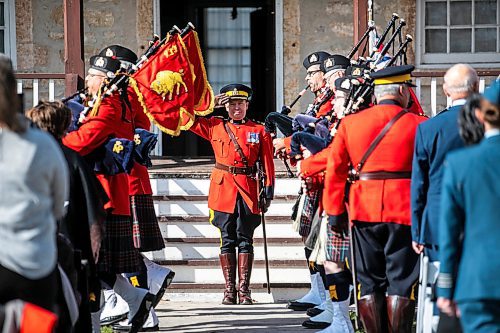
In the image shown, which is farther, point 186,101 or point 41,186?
point 186,101

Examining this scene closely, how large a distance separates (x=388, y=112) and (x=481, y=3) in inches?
296

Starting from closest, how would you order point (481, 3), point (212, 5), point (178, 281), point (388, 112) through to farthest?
1. point (388, 112)
2. point (178, 281)
3. point (481, 3)
4. point (212, 5)

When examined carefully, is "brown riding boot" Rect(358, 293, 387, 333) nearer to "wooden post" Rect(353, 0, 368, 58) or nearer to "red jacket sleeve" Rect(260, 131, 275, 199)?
"red jacket sleeve" Rect(260, 131, 275, 199)

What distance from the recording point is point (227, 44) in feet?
56.1

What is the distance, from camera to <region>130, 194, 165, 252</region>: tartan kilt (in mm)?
8789

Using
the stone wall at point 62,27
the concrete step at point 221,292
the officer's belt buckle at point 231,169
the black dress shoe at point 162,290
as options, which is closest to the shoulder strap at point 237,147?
the officer's belt buckle at point 231,169

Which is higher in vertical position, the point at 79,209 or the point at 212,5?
the point at 212,5

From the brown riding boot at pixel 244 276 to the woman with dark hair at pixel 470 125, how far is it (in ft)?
15.7

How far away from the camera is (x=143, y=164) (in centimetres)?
863

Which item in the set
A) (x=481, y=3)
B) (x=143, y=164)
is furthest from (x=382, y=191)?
(x=481, y=3)

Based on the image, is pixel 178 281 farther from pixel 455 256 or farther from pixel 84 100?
pixel 455 256

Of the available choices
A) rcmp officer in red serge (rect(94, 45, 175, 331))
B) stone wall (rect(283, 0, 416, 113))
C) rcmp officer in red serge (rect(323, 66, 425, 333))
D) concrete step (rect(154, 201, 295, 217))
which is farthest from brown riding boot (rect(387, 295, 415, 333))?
stone wall (rect(283, 0, 416, 113))

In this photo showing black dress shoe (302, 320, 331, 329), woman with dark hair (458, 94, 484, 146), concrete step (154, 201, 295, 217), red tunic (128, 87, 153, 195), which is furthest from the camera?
concrete step (154, 201, 295, 217)

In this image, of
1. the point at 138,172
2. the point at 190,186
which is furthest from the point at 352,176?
the point at 190,186
